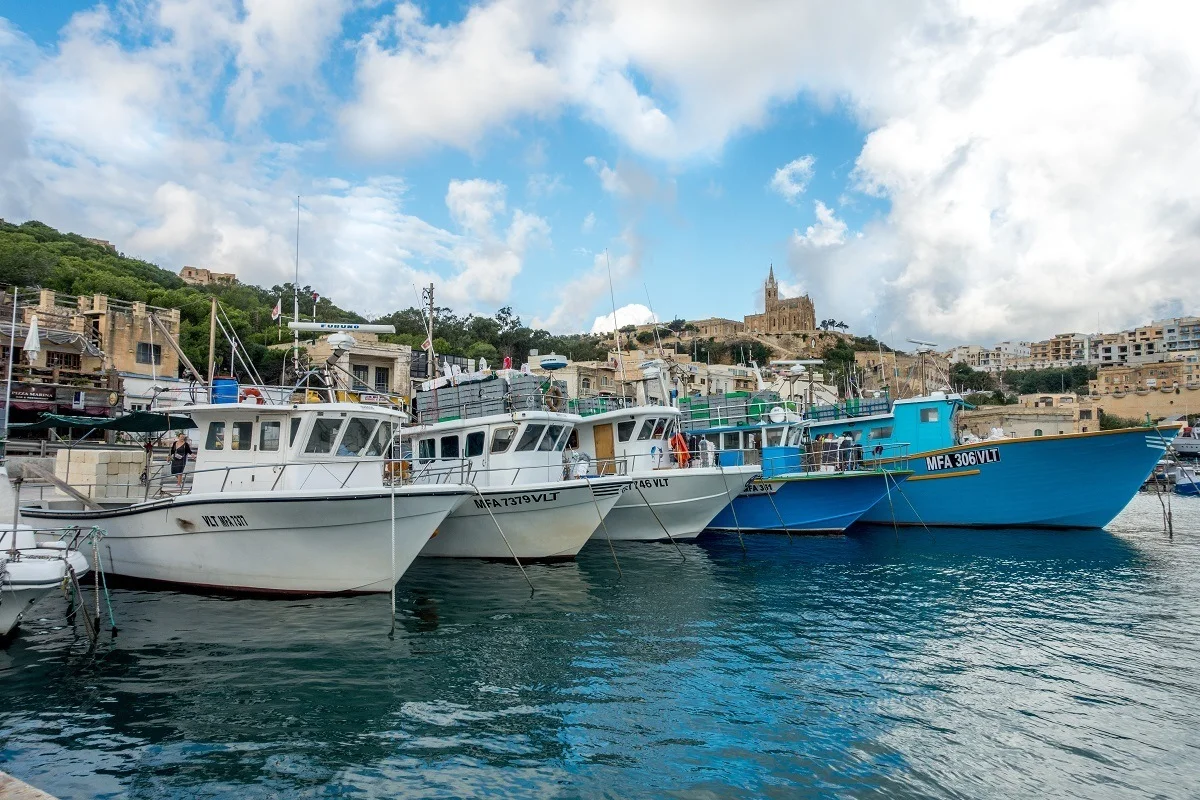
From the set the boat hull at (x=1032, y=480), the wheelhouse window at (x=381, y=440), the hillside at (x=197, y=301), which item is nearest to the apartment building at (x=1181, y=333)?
the hillside at (x=197, y=301)

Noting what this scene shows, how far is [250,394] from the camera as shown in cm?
1383

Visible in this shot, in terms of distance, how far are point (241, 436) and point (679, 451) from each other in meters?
11.6

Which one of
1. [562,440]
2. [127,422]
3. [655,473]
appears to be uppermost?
[127,422]

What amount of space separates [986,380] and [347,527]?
13900cm

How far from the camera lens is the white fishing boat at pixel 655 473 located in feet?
64.8

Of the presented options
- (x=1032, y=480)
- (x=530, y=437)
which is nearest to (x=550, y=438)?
(x=530, y=437)

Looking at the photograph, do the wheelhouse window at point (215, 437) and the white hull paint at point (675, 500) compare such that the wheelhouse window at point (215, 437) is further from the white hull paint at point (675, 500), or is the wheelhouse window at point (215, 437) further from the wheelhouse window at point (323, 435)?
the white hull paint at point (675, 500)

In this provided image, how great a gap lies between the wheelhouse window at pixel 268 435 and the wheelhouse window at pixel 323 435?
0.62 metres

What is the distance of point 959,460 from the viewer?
22.9 meters

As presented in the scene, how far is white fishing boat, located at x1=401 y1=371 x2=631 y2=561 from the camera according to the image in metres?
16.6

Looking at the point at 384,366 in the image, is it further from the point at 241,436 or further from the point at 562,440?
the point at 241,436

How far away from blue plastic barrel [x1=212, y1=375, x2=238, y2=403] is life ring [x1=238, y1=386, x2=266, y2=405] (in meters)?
0.15

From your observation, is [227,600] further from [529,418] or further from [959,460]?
[959,460]

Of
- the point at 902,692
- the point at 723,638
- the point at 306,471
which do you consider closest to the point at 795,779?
the point at 902,692
